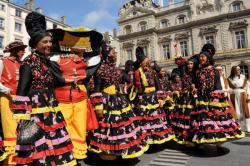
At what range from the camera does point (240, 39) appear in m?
28.9

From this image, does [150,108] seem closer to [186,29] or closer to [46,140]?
[46,140]

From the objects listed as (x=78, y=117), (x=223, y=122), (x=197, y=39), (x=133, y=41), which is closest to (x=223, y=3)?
(x=197, y=39)

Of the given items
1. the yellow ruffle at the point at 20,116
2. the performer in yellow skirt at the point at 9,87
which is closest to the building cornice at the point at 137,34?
the performer in yellow skirt at the point at 9,87

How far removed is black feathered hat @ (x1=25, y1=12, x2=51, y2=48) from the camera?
3092 mm

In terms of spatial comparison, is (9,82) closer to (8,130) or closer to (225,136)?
(8,130)

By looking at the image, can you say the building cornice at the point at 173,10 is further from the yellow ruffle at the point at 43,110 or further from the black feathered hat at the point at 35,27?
the yellow ruffle at the point at 43,110

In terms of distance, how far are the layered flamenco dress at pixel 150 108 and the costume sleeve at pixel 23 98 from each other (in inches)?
109

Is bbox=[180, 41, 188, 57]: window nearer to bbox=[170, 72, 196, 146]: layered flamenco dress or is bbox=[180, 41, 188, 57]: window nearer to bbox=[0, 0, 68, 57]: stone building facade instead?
bbox=[0, 0, 68, 57]: stone building facade

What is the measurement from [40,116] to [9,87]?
4.59 feet

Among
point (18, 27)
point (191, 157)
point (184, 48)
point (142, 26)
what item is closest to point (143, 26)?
point (142, 26)

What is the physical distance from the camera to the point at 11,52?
13.7 feet

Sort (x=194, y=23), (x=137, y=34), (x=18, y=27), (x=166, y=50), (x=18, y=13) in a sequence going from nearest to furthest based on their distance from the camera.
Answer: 1. (x=194, y=23)
2. (x=166, y=50)
3. (x=137, y=34)
4. (x=18, y=27)
5. (x=18, y=13)

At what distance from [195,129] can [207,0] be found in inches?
1217

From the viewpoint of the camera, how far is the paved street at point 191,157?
404 centimetres
